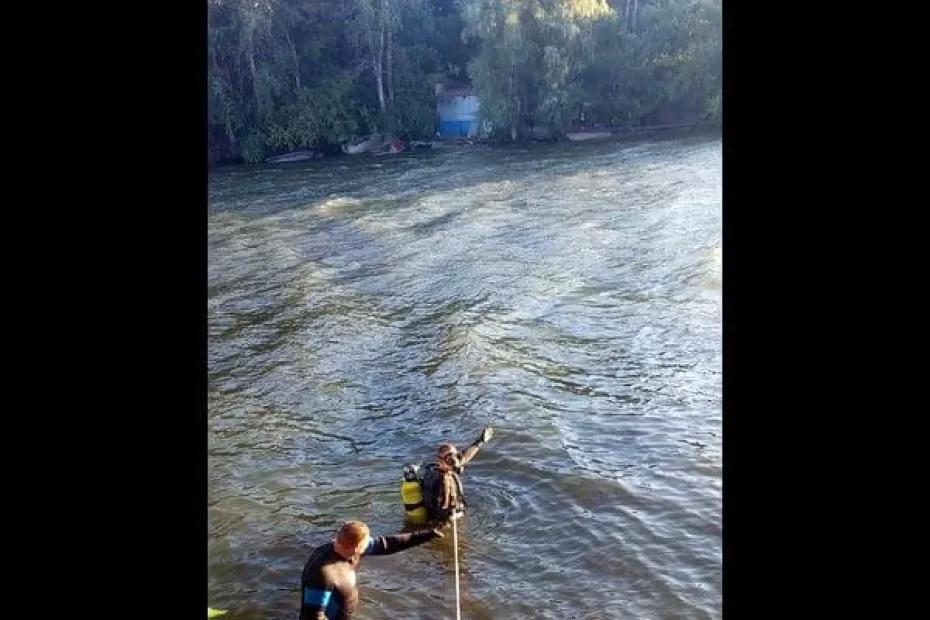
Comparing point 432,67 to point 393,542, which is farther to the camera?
point 432,67

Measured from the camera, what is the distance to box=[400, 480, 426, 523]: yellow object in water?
34.3 feet

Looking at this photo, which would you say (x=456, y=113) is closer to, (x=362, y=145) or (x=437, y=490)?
(x=362, y=145)

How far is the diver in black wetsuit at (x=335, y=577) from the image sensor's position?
759 cm

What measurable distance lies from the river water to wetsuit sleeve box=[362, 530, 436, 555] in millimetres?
970

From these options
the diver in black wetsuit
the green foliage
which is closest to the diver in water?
the diver in black wetsuit

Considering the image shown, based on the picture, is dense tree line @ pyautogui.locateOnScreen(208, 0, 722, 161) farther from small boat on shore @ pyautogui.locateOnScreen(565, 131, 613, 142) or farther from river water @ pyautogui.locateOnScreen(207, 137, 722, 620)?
river water @ pyautogui.locateOnScreen(207, 137, 722, 620)

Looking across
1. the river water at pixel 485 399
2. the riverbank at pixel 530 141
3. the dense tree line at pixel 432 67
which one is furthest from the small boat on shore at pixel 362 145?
the river water at pixel 485 399

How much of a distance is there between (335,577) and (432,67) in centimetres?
4839

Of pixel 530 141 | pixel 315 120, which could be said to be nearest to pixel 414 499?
pixel 530 141

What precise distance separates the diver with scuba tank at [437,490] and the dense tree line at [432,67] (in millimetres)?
36982

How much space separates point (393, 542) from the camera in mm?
8273

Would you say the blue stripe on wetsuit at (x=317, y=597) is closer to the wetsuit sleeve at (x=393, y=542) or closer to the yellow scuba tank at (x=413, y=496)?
the wetsuit sleeve at (x=393, y=542)
